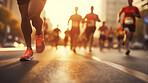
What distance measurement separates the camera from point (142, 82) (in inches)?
68.8

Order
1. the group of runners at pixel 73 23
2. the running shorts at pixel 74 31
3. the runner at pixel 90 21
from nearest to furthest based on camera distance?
the group of runners at pixel 73 23 → the running shorts at pixel 74 31 → the runner at pixel 90 21

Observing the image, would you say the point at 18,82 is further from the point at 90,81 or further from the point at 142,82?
the point at 142,82

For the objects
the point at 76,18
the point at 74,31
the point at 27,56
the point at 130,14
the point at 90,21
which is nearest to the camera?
the point at 27,56

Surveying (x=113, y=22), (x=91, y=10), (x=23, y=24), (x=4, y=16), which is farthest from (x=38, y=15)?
(x=113, y=22)

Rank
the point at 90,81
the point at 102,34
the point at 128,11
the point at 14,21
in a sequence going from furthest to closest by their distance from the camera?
the point at 14,21 → the point at 102,34 → the point at 128,11 → the point at 90,81

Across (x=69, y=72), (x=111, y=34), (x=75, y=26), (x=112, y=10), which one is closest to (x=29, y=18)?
(x=69, y=72)

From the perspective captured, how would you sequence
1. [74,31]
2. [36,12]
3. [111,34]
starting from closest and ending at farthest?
[36,12] < [74,31] < [111,34]

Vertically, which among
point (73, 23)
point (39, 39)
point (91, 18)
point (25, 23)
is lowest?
point (39, 39)

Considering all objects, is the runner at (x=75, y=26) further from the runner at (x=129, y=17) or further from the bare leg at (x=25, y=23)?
the bare leg at (x=25, y=23)

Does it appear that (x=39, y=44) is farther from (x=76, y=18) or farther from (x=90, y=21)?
(x=90, y=21)

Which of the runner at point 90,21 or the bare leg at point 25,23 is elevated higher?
the runner at point 90,21

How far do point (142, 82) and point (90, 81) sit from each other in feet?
1.64

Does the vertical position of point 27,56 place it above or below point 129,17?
below

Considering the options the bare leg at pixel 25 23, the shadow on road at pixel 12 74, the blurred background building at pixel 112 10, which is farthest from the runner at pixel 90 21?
the blurred background building at pixel 112 10
